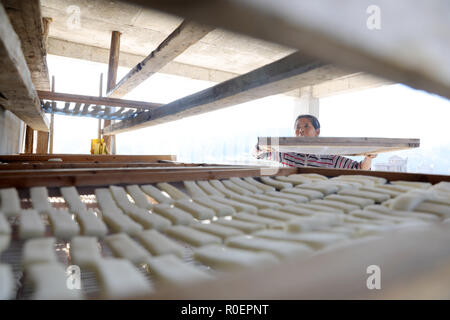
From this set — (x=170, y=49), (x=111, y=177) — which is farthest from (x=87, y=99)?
(x=111, y=177)

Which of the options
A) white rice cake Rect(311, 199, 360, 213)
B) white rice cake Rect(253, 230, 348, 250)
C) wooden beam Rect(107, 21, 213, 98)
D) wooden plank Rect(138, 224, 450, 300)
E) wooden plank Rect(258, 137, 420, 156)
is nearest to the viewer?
wooden plank Rect(138, 224, 450, 300)

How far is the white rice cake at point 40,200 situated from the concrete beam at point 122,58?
22.2 feet

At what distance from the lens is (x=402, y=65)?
29.4 inches

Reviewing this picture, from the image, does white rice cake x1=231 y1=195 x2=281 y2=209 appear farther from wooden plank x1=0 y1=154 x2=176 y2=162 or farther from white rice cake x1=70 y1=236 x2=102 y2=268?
wooden plank x1=0 y1=154 x2=176 y2=162

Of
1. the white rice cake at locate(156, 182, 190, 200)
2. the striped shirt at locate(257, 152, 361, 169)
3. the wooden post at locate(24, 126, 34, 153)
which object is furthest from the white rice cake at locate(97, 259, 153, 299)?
the wooden post at locate(24, 126, 34, 153)

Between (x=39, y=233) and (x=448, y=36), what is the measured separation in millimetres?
1495

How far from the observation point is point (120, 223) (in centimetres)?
80

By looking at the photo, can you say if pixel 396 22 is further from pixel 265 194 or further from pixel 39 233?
pixel 39 233

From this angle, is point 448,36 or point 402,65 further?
point 448,36

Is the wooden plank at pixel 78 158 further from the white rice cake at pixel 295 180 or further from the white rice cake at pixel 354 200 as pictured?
the white rice cake at pixel 354 200

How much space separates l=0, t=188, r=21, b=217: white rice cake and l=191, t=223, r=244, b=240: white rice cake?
1.41 feet

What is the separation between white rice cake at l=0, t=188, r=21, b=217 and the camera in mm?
782
